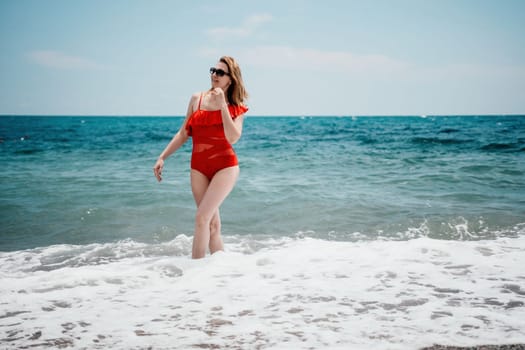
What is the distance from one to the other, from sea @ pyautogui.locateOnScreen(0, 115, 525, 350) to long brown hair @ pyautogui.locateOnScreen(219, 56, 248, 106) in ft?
5.84

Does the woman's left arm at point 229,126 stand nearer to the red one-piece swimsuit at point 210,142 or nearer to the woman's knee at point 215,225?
the red one-piece swimsuit at point 210,142

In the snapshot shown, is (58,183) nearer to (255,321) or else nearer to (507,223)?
(255,321)

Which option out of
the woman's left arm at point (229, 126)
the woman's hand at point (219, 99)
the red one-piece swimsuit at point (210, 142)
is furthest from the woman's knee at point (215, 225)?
the woman's hand at point (219, 99)

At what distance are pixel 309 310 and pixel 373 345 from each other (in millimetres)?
687

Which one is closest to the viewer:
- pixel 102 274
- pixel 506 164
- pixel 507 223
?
pixel 102 274

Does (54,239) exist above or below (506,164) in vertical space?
below

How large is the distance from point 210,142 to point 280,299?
1.76 metres

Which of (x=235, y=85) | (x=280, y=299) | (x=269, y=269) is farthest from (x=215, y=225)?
(x=235, y=85)

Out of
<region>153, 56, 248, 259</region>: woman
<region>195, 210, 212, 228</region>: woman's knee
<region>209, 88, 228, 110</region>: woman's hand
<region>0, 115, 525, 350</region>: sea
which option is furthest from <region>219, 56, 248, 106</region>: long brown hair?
<region>0, 115, 525, 350</region>: sea

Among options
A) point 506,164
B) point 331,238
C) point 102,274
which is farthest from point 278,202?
point 506,164

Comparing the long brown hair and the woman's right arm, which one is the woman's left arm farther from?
the woman's right arm

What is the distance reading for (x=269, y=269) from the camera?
4.41 m

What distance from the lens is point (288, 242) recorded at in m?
6.22

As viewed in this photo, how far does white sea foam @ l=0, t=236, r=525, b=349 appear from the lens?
285cm
